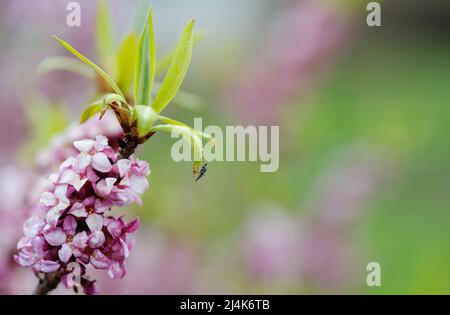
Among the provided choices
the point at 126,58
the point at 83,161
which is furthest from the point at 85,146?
the point at 126,58

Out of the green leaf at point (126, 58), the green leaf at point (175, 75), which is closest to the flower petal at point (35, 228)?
the green leaf at point (175, 75)

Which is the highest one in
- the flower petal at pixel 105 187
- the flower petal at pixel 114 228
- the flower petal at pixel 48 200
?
the flower petal at pixel 105 187

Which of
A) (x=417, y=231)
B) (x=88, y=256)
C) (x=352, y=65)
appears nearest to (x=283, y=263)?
(x=88, y=256)

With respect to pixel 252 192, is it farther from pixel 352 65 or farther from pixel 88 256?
pixel 352 65

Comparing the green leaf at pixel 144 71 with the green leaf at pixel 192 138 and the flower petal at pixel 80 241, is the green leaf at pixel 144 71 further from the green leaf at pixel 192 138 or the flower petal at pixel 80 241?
the flower petal at pixel 80 241

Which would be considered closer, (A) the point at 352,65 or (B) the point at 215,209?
(B) the point at 215,209

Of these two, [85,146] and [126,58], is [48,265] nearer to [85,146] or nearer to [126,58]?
[85,146]
